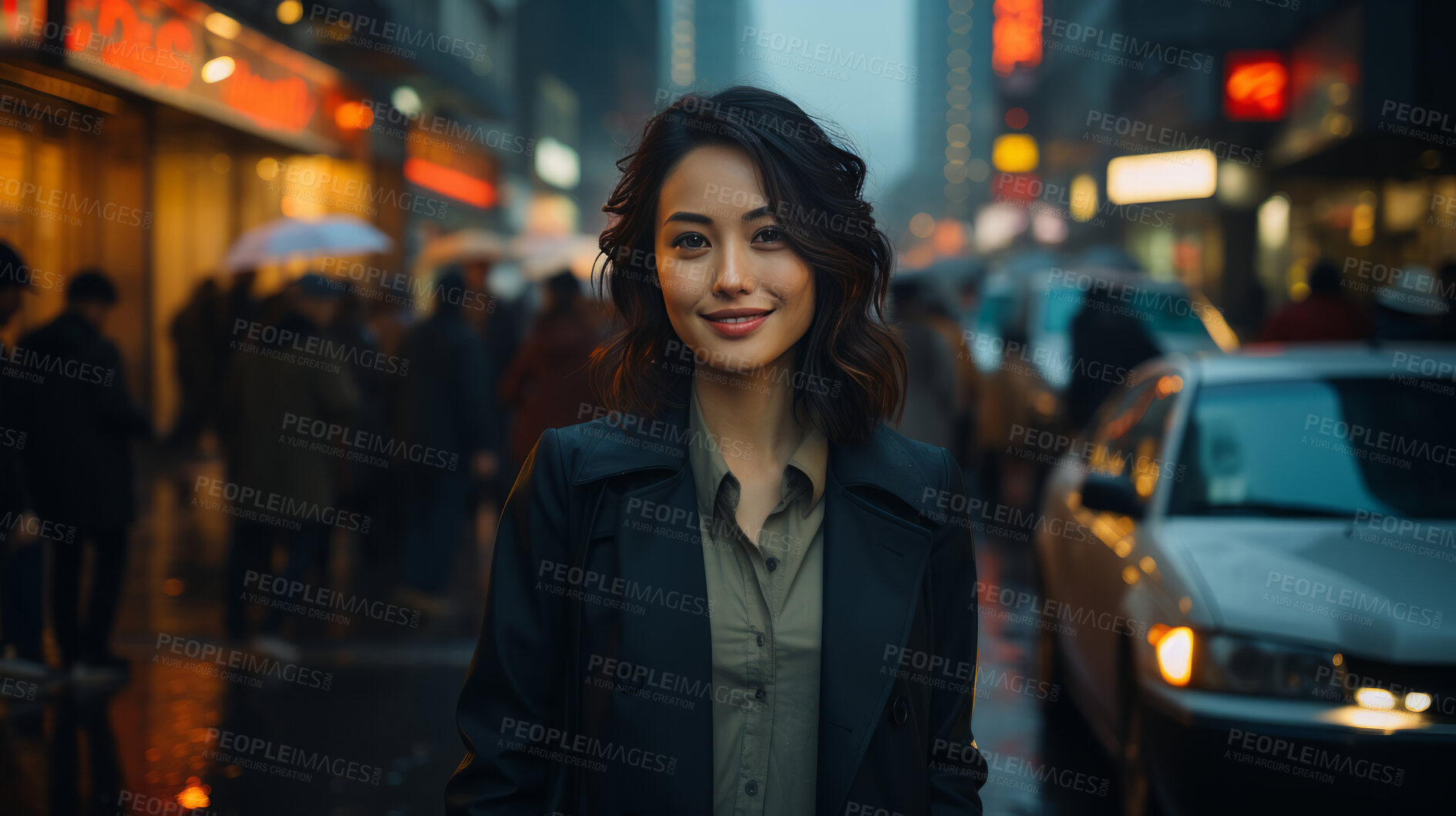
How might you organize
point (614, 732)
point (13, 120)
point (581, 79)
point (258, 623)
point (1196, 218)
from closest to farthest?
1. point (614, 732)
2. point (258, 623)
3. point (13, 120)
4. point (1196, 218)
5. point (581, 79)

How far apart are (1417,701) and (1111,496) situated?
131cm

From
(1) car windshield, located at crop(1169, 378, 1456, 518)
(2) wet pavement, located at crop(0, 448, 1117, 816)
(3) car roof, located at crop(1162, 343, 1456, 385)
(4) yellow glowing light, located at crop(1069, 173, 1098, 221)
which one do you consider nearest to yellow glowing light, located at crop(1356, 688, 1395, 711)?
(1) car windshield, located at crop(1169, 378, 1456, 518)

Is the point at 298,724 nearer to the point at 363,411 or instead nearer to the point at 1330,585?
the point at 363,411

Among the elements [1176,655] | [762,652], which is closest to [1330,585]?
[1176,655]

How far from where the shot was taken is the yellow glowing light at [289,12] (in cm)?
1404

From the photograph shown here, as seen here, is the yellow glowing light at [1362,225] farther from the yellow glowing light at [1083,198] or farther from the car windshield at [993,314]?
the yellow glowing light at [1083,198]

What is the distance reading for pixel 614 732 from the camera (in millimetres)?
1845

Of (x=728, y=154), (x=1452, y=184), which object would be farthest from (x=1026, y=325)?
(x=728, y=154)

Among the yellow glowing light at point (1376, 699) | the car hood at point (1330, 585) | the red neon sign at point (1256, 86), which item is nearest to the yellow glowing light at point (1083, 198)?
the red neon sign at point (1256, 86)

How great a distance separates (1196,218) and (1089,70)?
45.1 ft

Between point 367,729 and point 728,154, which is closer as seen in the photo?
point 728,154

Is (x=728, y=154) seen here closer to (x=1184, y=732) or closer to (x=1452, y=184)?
(x=1184, y=732)

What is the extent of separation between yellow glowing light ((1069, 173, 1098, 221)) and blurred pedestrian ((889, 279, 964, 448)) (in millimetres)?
32404

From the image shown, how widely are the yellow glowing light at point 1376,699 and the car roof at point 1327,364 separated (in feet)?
5.18
